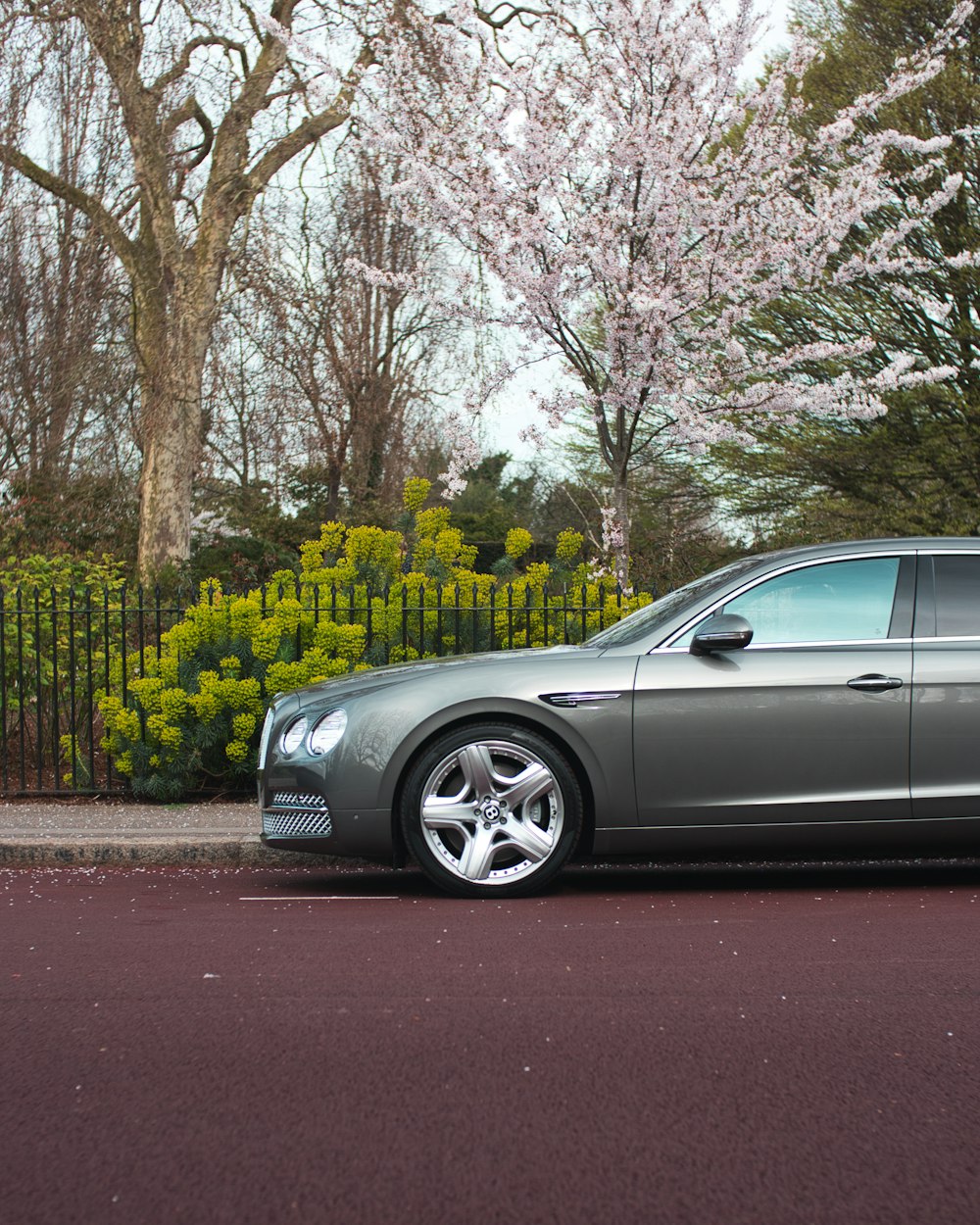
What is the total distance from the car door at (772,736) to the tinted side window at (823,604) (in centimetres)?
12

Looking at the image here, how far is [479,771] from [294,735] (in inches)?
37.5

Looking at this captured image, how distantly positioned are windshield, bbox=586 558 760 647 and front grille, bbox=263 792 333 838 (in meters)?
1.53

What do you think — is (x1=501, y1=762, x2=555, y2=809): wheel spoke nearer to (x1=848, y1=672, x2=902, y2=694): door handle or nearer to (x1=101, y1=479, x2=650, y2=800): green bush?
(x1=848, y1=672, x2=902, y2=694): door handle

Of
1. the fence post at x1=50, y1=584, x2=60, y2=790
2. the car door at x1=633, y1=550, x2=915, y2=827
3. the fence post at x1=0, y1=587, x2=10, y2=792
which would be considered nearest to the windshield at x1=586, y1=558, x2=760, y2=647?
the car door at x1=633, y1=550, x2=915, y2=827

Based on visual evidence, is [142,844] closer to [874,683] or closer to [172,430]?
[874,683]

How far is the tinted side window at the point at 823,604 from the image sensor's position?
7035 mm

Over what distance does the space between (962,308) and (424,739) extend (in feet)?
56.8

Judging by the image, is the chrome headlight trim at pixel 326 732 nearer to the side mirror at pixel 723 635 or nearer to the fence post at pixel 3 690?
the side mirror at pixel 723 635

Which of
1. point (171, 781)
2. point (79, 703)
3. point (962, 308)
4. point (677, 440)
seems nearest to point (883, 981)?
point (171, 781)

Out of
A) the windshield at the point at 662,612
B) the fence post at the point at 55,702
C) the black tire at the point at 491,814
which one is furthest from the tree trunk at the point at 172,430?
the black tire at the point at 491,814

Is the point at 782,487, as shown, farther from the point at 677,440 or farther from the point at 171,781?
the point at 171,781

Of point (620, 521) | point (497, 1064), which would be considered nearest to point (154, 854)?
point (497, 1064)

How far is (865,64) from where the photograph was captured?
2336 centimetres

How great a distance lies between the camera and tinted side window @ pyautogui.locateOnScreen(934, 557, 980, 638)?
7056mm
